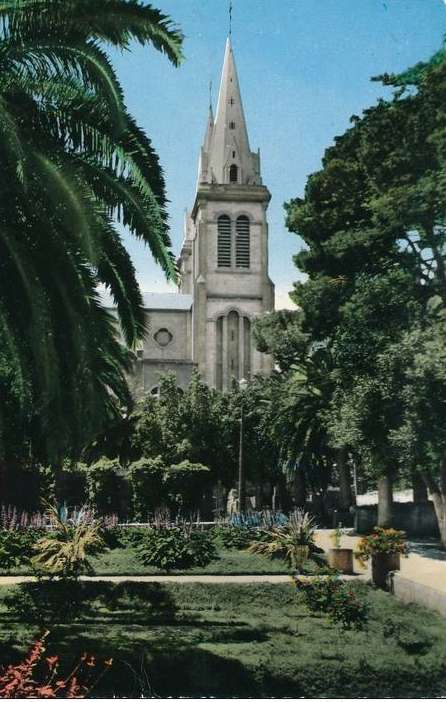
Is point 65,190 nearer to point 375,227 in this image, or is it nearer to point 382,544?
point 382,544

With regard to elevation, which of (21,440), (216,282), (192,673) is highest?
(216,282)

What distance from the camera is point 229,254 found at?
6481 cm

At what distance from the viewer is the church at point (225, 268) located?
206 ft

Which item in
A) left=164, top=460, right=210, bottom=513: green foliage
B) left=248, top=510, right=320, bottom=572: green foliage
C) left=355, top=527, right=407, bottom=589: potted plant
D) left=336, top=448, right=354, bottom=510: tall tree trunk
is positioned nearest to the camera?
left=355, top=527, right=407, bottom=589: potted plant

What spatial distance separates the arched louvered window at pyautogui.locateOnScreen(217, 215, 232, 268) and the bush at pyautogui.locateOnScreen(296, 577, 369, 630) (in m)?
51.6

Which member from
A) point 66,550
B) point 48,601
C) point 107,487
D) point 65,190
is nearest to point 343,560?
point 66,550

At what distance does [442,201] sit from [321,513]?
24.3 m

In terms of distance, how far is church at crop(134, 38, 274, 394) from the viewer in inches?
2474

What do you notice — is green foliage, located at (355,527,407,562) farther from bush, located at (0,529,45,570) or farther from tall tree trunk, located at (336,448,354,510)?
tall tree trunk, located at (336,448,354,510)

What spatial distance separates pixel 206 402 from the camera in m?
38.0

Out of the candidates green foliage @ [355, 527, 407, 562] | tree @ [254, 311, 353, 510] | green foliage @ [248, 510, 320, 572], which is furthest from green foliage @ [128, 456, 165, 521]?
green foliage @ [355, 527, 407, 562]

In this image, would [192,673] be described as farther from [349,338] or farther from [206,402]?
[206,402]

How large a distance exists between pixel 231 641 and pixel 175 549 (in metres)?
8.70

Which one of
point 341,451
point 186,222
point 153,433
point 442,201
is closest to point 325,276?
point 442,201
